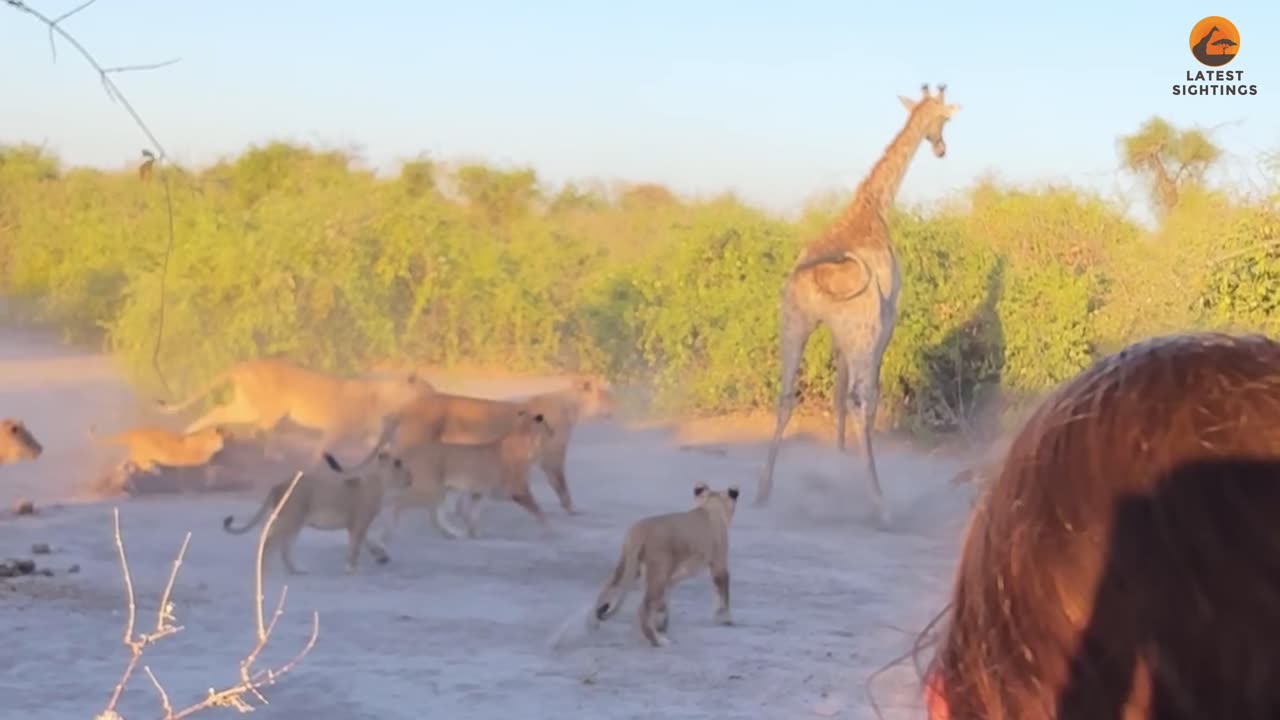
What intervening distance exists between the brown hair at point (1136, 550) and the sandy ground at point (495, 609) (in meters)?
2.69

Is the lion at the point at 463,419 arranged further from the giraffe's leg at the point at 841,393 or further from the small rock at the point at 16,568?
the small rock at the point at 16,568

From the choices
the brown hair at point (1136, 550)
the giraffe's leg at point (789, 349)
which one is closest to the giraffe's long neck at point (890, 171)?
the giraffe's leg at point (789, 349)

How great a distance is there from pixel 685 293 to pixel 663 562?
39.1 feet

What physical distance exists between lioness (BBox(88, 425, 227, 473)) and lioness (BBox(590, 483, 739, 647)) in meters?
5.23

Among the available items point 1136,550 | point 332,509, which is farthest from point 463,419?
point 1136,550

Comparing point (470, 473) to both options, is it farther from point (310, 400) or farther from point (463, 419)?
point (310, 400)

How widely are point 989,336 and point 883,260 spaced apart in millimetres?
5375

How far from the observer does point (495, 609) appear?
8359mm

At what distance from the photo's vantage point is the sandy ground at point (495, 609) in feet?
21.6

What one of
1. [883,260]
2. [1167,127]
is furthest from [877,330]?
[1167,127]

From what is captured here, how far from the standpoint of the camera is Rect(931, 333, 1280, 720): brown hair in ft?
3.62

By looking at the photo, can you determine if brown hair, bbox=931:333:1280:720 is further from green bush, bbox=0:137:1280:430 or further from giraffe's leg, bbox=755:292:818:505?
green bush, bbox=0:137:1280:430

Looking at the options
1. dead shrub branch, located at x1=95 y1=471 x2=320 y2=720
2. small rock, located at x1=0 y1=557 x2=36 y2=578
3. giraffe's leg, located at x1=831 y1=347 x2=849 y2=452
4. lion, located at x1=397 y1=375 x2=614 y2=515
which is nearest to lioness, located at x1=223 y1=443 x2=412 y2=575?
small rock, located at x1=0 y1=557 x2=36 y2=578

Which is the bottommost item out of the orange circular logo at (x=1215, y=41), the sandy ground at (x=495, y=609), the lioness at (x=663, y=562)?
the sandy ground at (x=495, y=609)
